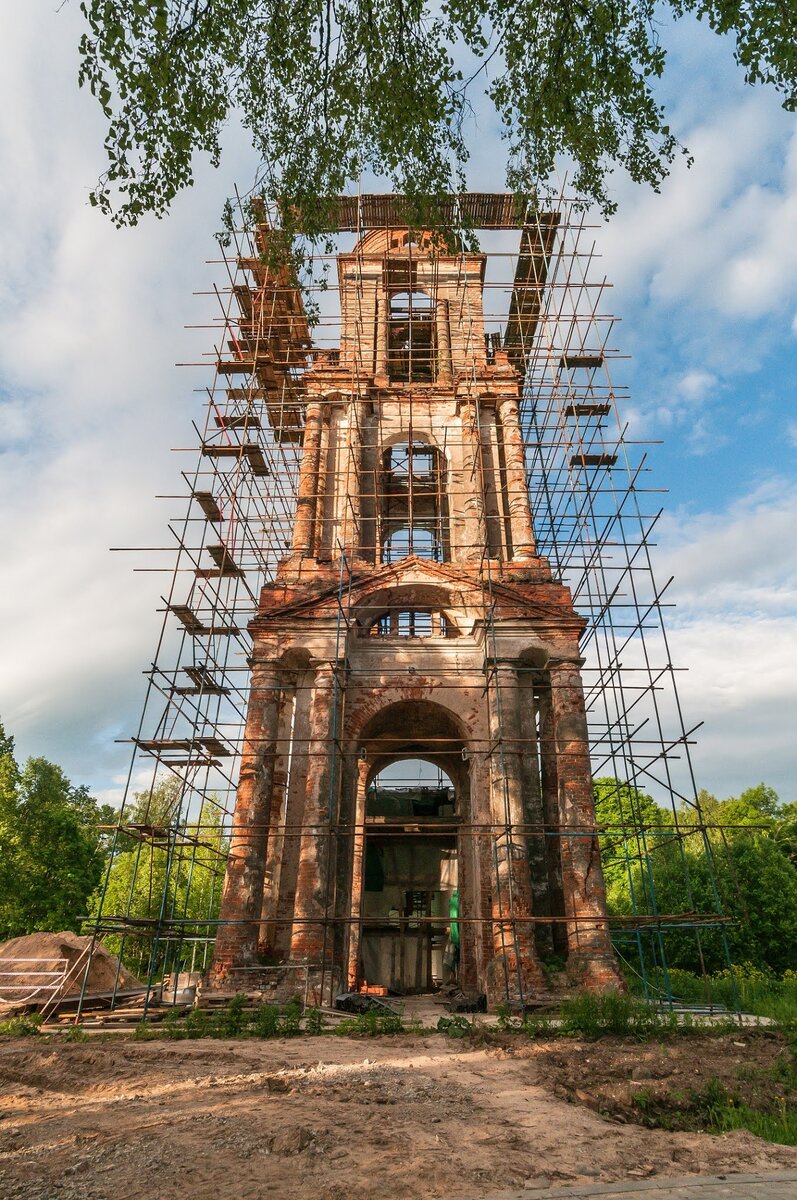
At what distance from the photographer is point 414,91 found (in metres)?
7.04

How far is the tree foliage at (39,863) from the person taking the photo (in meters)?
29.6

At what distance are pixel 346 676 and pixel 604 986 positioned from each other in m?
8.01

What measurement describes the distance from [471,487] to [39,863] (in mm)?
22838

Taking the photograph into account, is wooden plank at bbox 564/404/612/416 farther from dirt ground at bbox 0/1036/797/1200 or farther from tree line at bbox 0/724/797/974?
dirt ground at bbox 0/1036/797/1200

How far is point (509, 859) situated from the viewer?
14867mm

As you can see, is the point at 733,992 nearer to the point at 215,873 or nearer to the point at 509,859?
the point at 509,859

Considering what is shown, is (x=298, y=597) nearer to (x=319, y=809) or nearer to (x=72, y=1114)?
(x=319, y=809)

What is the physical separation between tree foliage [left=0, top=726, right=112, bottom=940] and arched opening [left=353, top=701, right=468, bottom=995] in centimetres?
1234

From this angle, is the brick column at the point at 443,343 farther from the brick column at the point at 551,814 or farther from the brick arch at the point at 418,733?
the brick column at the point at 551,814

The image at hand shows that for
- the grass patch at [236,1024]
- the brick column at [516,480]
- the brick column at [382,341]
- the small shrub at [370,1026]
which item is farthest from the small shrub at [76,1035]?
the brick column at [382,341]

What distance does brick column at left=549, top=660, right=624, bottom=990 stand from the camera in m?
14.5

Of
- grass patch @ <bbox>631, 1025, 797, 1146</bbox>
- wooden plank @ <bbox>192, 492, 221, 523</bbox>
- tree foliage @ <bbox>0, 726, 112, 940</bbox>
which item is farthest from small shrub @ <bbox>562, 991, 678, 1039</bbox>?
tree foliage @ <bbox>0, 726, 112, 940</bbox>

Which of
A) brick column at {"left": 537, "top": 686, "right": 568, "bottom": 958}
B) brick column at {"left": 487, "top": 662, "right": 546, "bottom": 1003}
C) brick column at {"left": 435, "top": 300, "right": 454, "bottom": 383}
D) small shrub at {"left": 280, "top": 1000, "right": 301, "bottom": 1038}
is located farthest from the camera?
brick column at {"left": 435, "top": 300, "right": 454, "bottom": 383}

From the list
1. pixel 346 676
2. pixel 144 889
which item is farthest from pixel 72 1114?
pixel 144 889
